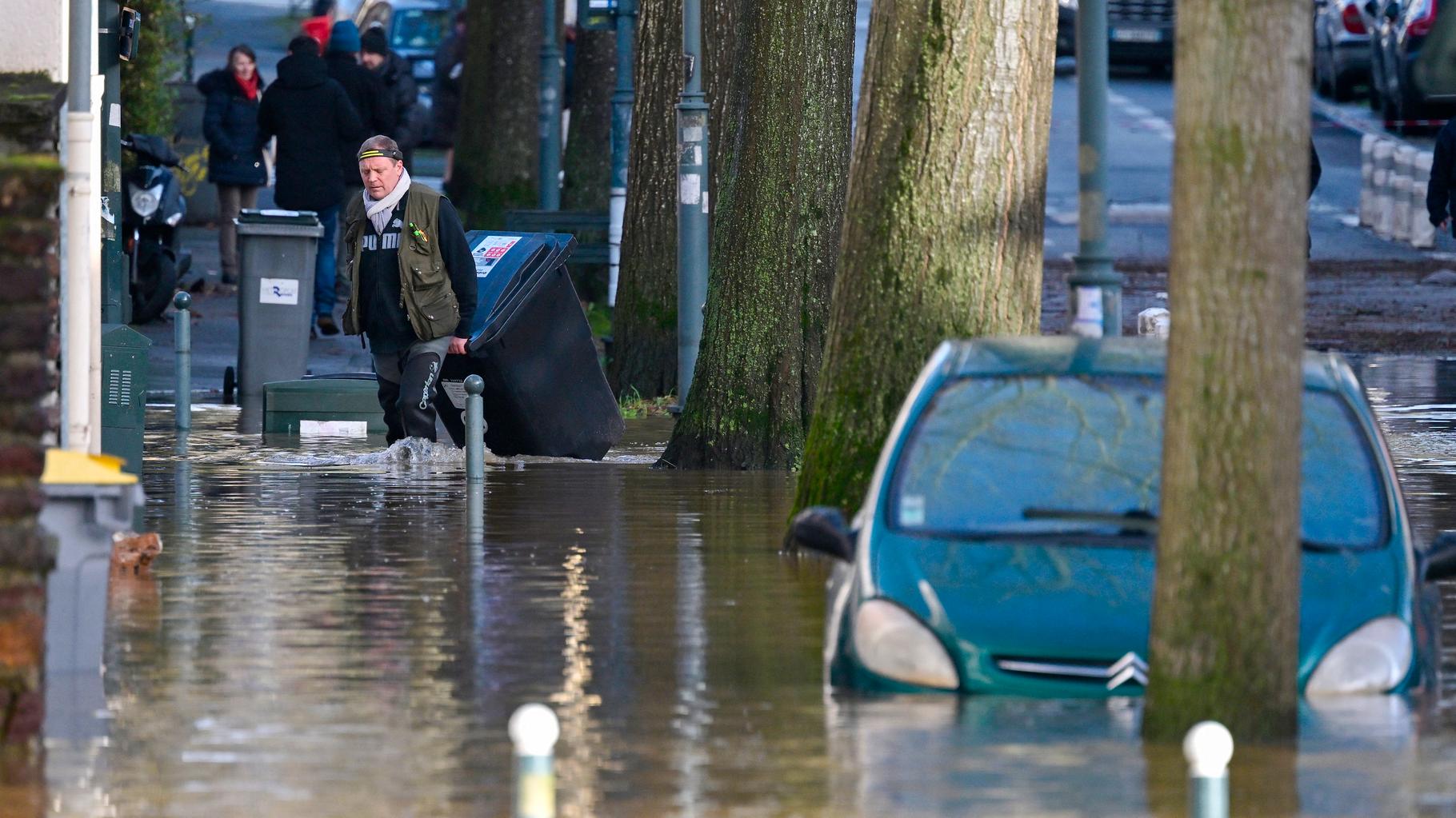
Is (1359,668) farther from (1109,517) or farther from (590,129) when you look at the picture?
(590,129)

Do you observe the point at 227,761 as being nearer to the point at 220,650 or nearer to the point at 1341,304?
the point at 220,650

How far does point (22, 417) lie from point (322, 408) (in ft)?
31.9

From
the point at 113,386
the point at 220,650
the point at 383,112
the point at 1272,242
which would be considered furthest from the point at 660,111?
the point at 1272,242

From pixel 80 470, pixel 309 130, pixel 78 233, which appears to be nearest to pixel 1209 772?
pixel 80 470

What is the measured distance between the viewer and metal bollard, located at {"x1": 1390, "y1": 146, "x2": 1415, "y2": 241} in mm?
30234

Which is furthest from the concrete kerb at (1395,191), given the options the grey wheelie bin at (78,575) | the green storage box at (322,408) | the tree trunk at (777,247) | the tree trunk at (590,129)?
the grey wheelie bin at (78,575)

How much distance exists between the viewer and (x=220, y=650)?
944 cm

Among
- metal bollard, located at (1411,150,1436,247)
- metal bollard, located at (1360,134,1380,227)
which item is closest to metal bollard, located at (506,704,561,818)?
metal bollard, located at (1411,150,1436,247)

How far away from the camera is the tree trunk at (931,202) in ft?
38.7

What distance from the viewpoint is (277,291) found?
18781 mm

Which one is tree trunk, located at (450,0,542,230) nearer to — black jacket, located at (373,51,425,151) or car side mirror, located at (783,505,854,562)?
black jacket, located at (373,51,425,151)

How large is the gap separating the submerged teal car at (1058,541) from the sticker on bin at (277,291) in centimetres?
1022

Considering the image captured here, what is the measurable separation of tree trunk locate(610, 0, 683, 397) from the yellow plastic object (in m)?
11.2

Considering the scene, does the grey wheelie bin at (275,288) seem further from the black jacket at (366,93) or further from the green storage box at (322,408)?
the black jacket at (366,93)
